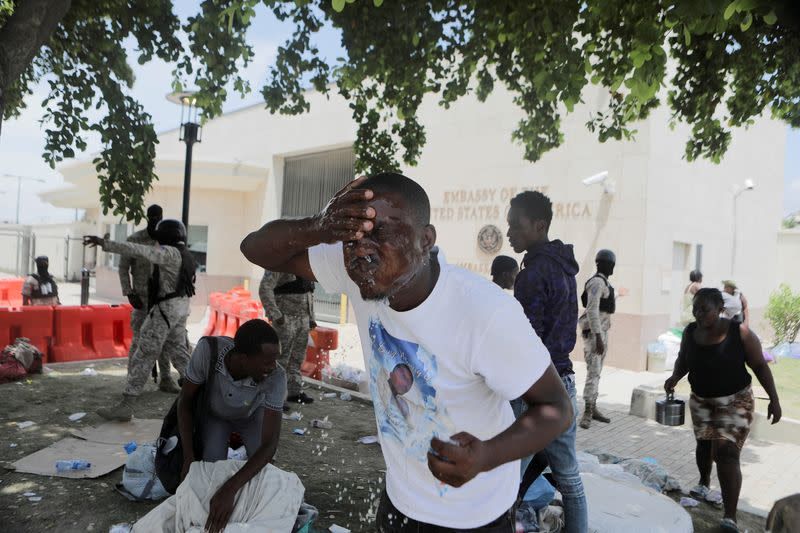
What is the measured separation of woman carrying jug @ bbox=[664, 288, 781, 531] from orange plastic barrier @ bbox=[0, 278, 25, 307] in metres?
16.0

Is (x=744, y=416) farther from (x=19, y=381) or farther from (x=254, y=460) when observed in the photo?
(x=19, y=381)

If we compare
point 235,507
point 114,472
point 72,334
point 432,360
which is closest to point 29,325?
point 72,334

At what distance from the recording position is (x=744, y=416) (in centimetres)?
419

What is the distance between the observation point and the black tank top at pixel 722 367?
4254 mm

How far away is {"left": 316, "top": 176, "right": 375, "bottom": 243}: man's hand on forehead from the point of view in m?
1.67

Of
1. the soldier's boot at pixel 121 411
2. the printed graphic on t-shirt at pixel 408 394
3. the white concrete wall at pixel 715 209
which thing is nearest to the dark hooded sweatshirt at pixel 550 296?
the printed graphic on t-shirt at pixel 408 394

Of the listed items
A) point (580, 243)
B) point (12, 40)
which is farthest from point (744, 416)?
point (580, 243)

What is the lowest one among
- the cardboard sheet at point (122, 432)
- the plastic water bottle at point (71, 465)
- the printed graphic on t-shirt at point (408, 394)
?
the cardboard sheet at point (122, 432)

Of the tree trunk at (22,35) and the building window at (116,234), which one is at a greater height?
the tree trunk at (22,35)

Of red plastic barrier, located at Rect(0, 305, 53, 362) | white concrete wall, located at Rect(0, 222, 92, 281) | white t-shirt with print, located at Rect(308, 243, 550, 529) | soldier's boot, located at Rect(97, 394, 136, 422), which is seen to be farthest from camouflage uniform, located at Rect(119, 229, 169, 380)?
white concrete wall, located at Rect(0, 222, 92, 281)

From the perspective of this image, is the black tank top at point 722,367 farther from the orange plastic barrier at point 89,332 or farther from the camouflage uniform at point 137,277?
the orange plastic barrier at point 89,332

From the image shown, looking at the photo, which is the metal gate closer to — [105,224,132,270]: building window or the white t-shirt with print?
[105,224,132,270]: building window

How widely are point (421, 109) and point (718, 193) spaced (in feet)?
24.0

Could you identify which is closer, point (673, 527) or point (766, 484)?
point (673, 527)
